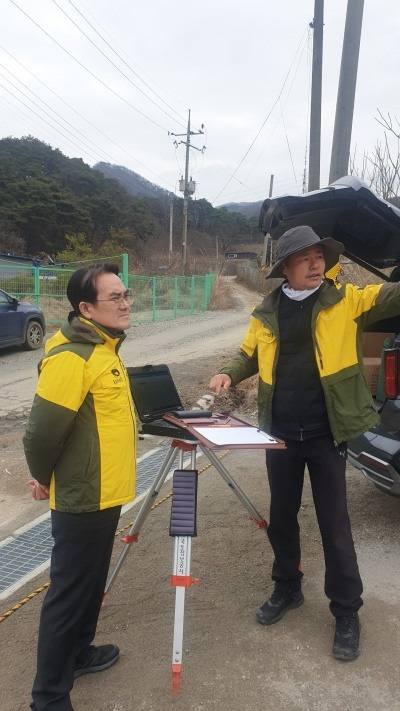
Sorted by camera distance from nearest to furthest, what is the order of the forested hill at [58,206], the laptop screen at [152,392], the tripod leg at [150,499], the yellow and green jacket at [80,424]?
the yellow and green jacket at [80,424], the laptop screen at [152,392], the tripod leg at [150,499], the forested hill at [58,206]

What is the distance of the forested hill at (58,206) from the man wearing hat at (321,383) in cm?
4393

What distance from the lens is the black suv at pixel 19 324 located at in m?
11.0

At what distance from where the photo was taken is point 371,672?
2.32m

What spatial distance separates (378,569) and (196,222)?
7874 centimetres

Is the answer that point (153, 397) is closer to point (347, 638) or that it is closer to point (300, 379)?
Result: point (300, 379)

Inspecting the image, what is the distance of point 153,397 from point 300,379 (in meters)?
0.68

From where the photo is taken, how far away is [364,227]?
3355 mm

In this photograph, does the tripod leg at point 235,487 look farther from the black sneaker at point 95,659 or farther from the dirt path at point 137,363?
the dirt path at point 137,363

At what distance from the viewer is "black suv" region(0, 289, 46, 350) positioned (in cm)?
1100

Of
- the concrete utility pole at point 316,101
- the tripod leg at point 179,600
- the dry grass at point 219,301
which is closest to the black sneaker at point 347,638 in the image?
the tripod leg at point 179,600

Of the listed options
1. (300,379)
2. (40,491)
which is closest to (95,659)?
(40,491)

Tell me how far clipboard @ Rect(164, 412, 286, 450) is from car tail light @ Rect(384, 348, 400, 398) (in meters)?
1.08

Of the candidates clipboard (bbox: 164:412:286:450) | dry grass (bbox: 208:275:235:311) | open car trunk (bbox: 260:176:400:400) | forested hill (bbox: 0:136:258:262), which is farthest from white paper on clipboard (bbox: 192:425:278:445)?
forested hill (bbox: 0:136:258:262)

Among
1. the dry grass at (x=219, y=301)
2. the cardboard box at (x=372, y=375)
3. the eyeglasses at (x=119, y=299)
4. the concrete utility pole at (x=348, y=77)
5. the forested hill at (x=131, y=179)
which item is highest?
the forested hill at (x=131, y=179)
